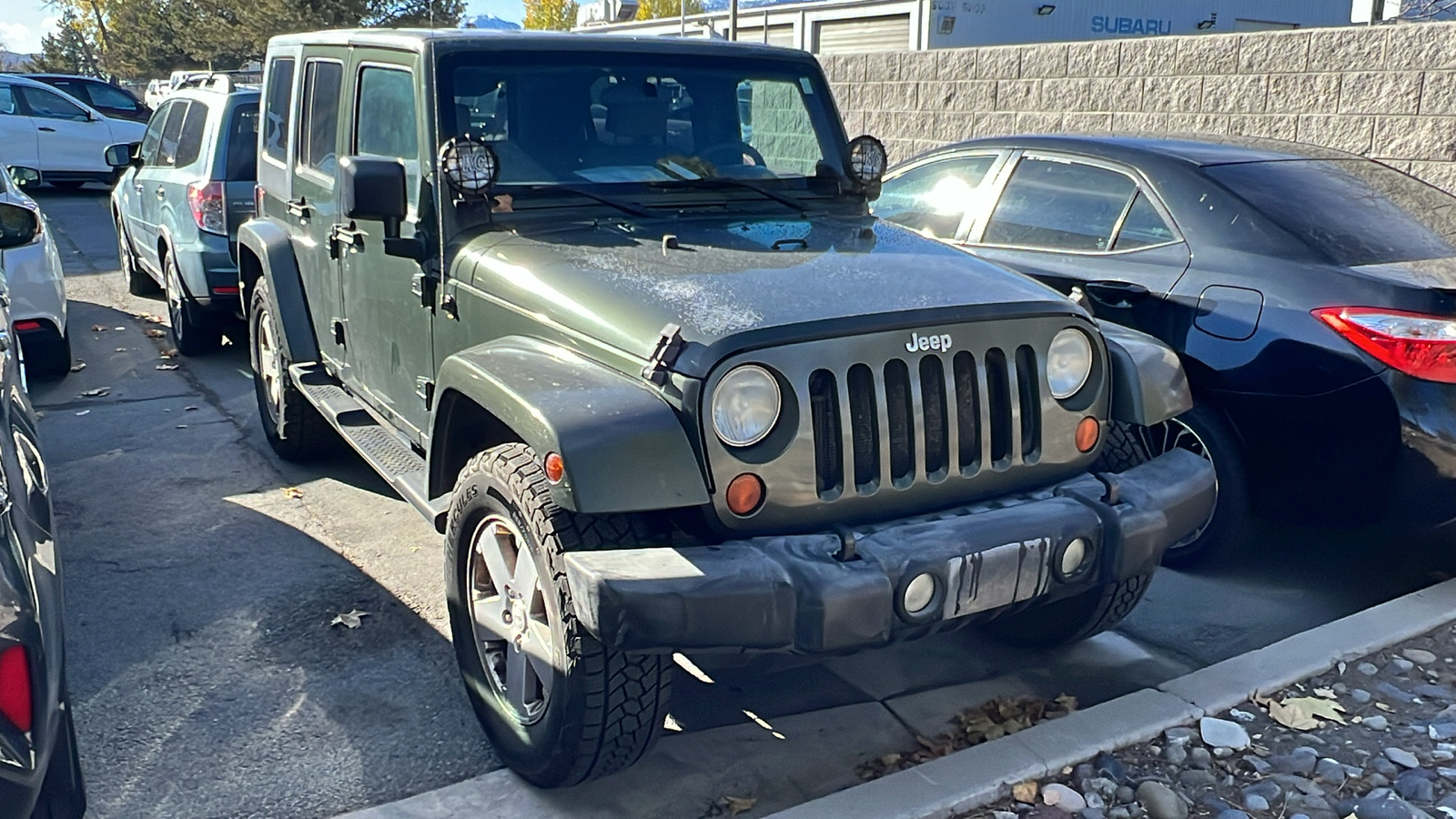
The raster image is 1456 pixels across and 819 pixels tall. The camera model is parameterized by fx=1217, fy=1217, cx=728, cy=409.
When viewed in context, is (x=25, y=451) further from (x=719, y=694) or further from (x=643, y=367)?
(x=719, y=694)

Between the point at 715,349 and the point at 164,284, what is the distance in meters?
7.01

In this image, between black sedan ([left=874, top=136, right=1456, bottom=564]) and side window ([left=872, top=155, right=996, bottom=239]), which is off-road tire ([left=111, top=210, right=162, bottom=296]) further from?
black sedan ([left=874, top=136, right=1456, bottom=564])

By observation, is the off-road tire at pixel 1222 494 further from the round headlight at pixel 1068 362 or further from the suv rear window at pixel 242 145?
the suv rear window at pixel 242 145

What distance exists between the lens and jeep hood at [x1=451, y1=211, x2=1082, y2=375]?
3.06 meters

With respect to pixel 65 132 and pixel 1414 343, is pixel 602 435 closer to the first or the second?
pixel 1414 343

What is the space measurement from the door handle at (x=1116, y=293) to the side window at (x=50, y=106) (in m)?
17.5

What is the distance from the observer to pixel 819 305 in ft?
10.3

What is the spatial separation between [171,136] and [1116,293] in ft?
22.6

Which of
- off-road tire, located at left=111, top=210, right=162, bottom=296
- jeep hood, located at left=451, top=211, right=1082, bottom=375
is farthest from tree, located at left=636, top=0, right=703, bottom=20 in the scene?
jeep hood, located at left=451, top=211, right=1082, bottom=375

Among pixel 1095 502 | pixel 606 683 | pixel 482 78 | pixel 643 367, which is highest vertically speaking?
pixel 482 78

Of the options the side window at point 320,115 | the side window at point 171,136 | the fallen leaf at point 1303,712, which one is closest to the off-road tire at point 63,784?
the side window at point 320,115

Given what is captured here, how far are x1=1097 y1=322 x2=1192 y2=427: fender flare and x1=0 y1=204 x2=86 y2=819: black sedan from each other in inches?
108

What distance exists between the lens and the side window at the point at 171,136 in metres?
8.59

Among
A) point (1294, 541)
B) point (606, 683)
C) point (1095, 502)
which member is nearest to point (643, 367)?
point (606, 683)
